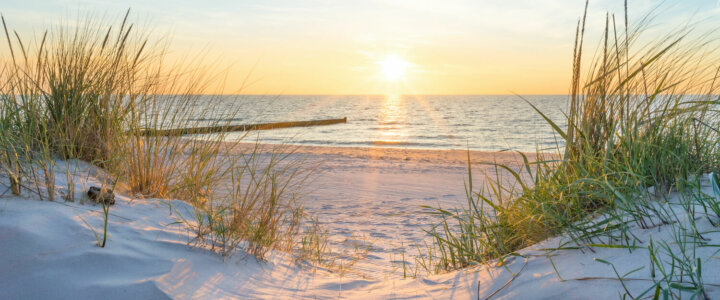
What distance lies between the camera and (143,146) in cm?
326

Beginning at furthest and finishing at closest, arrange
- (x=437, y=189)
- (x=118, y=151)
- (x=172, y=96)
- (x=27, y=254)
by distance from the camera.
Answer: (x=437, y=189) → (x=172, y=96) → (x=118, y=151) → (x=27, y=254)

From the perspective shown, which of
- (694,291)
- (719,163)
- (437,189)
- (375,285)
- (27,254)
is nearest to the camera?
(694,291)

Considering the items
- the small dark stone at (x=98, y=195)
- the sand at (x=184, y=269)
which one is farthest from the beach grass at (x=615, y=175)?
the small dark stone at (x=98, y=195)

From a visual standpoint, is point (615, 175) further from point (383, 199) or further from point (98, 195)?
point (383, 199)

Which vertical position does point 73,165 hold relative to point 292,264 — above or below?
above

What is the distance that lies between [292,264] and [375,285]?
1.73 ft

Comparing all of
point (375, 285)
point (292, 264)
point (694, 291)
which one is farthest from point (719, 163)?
point (292, 264)

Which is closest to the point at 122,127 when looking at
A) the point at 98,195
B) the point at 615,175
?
the point at 98,195

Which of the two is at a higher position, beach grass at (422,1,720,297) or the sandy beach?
beach grass at (422,1,720,297)

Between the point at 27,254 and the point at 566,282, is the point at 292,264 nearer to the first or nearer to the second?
the point at 27,254

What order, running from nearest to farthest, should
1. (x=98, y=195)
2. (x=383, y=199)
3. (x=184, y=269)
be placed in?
1. (x=184, y=269)
2. (x=98, y=195)
3. (x=383, y=199)

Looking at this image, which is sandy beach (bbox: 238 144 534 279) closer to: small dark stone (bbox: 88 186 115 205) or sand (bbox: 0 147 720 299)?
sand (bbox: 0 147 720 299)

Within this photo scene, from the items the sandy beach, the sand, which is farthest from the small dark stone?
the sandy beach

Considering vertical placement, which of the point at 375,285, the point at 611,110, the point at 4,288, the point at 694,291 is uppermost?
the point at 611,110
